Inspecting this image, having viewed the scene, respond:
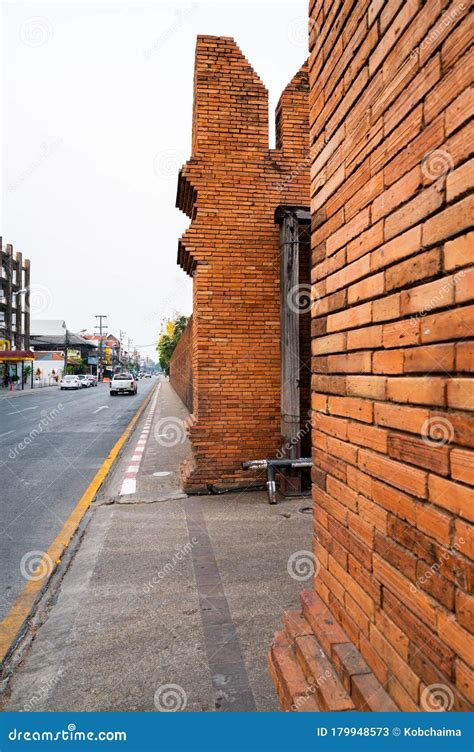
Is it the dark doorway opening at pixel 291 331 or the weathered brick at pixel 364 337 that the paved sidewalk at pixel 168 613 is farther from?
the weathered brick at pixel 364 337

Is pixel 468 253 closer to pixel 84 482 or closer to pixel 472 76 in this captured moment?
pixel 472 76

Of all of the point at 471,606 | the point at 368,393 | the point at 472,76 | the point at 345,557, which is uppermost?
the point at 472,76

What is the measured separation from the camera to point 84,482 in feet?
27.8

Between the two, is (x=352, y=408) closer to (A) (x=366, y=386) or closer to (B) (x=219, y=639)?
(A) (x=366, y=386)

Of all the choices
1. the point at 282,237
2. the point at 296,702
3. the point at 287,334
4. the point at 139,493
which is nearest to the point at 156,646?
the point at 296,702

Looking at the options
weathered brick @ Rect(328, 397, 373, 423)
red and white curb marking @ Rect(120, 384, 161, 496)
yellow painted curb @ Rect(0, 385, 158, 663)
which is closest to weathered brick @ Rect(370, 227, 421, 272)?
weathered brick @ Rect(328, 397, 373, 423)

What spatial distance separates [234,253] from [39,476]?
5310 mm

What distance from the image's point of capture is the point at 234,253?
725 cm

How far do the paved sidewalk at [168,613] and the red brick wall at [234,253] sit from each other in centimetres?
134

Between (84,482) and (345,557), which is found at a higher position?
(345,557)

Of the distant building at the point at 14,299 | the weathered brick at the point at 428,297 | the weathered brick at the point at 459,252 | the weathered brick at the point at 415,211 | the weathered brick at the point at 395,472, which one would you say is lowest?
the weathered brick at the point at 395,472

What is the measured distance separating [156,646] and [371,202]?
3013mm

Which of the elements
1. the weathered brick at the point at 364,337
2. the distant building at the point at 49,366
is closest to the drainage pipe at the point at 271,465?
the weathered brick at the point at 364,337

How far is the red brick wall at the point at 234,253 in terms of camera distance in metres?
7.15
